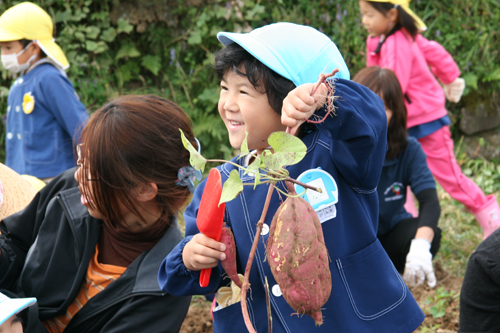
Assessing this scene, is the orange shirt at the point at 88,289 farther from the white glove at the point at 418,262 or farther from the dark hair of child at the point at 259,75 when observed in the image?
the white glove at the point at 418,262

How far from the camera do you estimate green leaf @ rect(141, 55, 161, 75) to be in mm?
5371

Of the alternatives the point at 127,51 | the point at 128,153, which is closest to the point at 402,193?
the point at 128,153

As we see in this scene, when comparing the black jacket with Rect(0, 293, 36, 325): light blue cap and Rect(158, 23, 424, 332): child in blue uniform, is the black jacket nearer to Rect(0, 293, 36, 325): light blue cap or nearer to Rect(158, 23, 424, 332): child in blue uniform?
Rect(0, 293, 36, 325): light blue cap

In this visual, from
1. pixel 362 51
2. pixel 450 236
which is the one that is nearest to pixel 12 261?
pixel 450 236

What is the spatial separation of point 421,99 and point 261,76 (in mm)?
2815

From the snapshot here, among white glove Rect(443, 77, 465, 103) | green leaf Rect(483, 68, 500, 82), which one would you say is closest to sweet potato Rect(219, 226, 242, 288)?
white glove Rect(443, 77, 465, 103)

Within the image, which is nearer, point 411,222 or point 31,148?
point 411,222

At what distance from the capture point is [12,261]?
182 centimetres

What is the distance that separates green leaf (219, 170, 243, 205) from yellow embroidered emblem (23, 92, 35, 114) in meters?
2.98

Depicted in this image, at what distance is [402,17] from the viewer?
3.70 m

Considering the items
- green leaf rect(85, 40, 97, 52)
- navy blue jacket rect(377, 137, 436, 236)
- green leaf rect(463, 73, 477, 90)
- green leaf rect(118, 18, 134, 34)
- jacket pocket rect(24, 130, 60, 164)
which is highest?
green leaf rect(118, 18, 134, 34)

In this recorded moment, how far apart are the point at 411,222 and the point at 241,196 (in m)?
2.06

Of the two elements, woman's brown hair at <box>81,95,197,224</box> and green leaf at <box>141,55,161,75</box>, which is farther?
green leaf at <box>141,55,161,75</box>

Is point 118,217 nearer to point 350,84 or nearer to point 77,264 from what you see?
point 77,264
